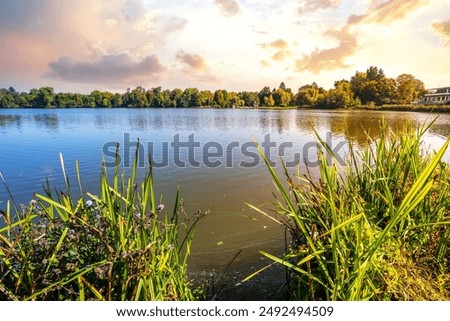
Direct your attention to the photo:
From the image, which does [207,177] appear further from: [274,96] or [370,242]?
[274,96]

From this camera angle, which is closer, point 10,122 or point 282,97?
point 10,122

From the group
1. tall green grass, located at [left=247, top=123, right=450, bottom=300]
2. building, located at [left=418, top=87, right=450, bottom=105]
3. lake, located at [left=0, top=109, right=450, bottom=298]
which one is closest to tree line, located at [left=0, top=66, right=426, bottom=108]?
building, located at [left=418, top=87, right=450, bottom=105]

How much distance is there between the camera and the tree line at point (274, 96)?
12977 mm

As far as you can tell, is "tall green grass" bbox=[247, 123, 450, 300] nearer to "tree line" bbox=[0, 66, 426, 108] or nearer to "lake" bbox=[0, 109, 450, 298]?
"lake" bbox=[0, 109, 450, 298]

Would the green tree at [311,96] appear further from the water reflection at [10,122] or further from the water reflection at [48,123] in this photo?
the water reflection at [10,122]

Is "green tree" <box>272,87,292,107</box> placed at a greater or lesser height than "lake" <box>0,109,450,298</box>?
greater

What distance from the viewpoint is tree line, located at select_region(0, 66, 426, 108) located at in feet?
42.6

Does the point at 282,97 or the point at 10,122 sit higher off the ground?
the point at 282,97

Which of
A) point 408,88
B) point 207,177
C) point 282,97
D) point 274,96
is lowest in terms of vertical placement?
point 207,177

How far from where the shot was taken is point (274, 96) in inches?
1278

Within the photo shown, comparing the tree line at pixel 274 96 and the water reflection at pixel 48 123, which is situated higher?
the tree line at pixel 274 96

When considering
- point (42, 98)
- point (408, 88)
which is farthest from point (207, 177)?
point (408, 88)

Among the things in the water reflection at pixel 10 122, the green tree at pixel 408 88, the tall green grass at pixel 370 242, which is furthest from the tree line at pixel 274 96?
the tall green grass at pixel 370 242
